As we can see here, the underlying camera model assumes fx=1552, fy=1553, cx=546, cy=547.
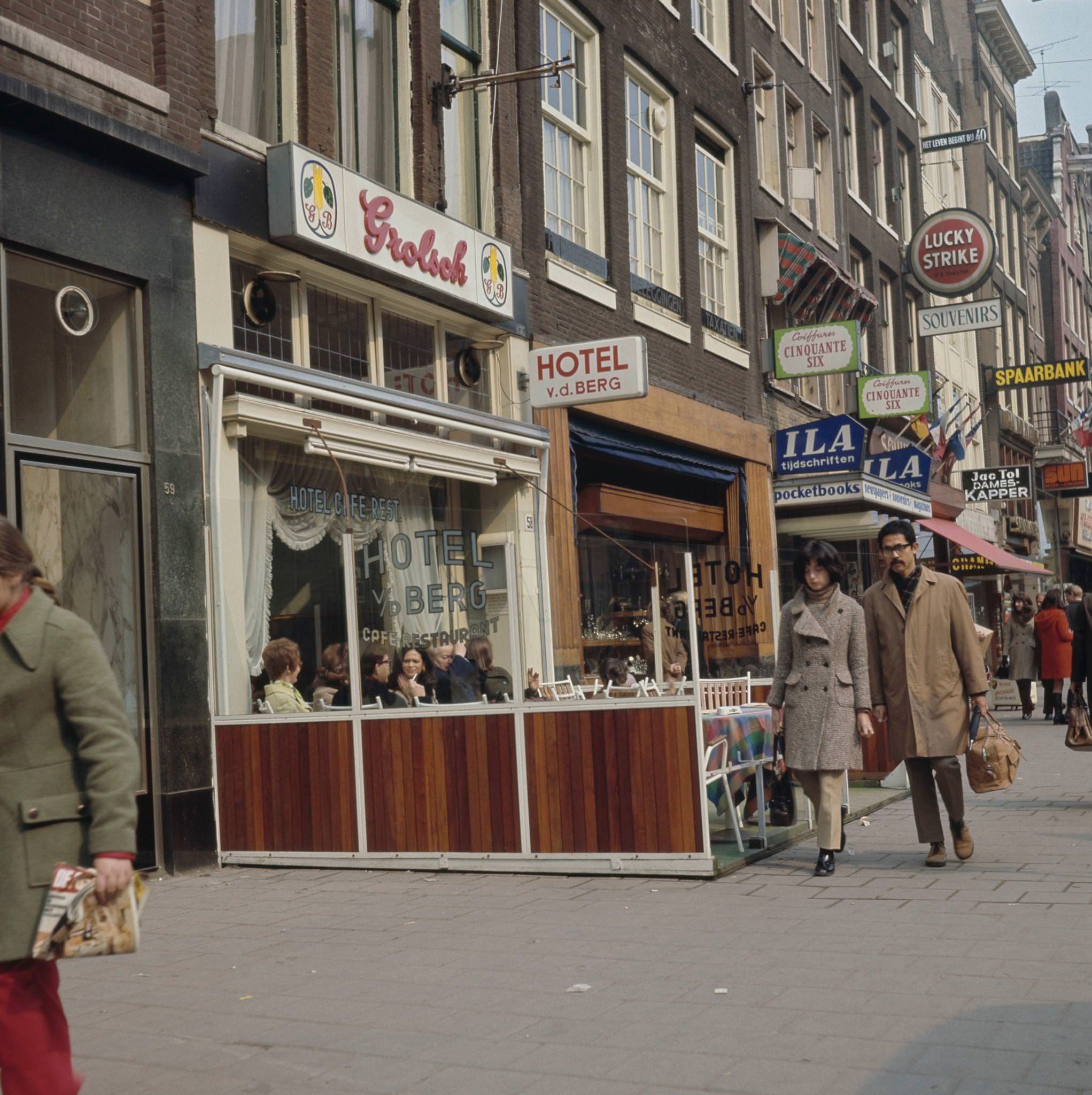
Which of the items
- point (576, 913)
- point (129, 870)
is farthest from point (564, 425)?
point (129, 870)

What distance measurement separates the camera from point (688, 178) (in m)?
19.1

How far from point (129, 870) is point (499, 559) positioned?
20.6 feet

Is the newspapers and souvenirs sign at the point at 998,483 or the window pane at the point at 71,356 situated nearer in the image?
the window pane at the point at 71,356

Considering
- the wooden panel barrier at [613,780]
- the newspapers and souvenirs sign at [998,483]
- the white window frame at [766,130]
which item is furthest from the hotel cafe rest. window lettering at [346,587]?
the newspapers and souvenirs sign at [998,483]

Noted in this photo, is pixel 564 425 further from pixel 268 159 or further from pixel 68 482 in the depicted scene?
pixel 68 482

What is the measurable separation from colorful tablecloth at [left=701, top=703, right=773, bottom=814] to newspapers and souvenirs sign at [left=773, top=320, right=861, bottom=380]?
1177cm

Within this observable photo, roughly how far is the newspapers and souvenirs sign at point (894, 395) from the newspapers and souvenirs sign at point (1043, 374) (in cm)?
1225

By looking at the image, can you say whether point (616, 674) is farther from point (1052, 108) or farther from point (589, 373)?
point (1052, 108)

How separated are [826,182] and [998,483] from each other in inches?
381

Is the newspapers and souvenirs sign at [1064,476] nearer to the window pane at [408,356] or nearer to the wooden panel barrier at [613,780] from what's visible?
the window pane at [408,356]

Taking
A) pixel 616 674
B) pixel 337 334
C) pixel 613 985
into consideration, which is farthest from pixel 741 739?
pixel 337 334

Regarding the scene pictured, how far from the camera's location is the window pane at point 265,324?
11164 millimetres

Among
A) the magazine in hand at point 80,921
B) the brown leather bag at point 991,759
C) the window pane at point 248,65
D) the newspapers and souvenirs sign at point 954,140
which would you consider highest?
the newspapers and souvenirs sign at point 954,140

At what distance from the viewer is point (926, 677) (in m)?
8.62
